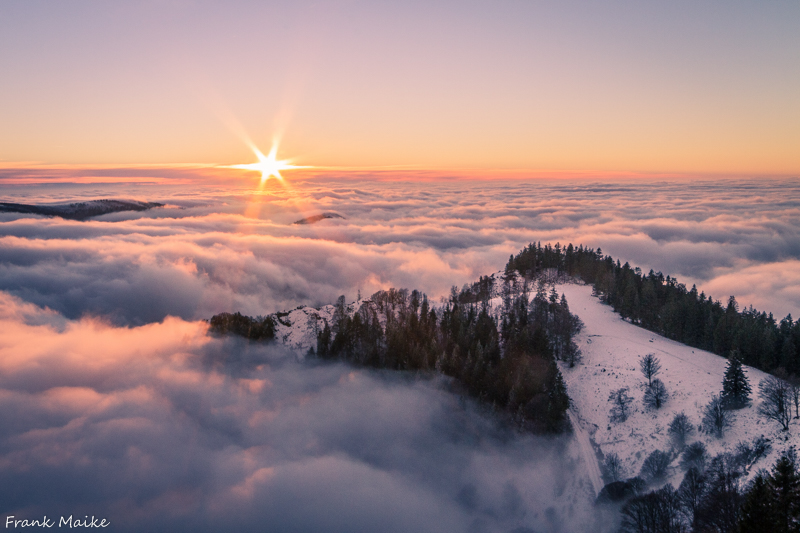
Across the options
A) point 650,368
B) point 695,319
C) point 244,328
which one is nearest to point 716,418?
point 650,368

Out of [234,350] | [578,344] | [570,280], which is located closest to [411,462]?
[578,344]

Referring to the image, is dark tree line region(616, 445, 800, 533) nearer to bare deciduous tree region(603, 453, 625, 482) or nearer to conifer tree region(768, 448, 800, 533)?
conifer tree region(768, 448, 800, 533)

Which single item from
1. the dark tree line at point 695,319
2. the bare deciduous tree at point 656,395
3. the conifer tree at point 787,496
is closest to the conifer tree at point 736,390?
the bare deciduous tree at point 656,395

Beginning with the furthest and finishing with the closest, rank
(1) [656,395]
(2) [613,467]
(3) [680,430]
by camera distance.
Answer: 1. (1) [656,395]
2. (2) [613,467]
3. (3) [680,430]

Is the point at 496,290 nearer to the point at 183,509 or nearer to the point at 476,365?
the point at 476,365

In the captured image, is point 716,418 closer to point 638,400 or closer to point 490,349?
point 638,400
